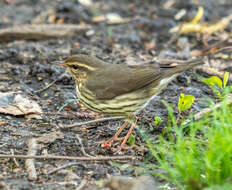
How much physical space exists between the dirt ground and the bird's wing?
1.81ft

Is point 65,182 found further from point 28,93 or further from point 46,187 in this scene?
point 28,93

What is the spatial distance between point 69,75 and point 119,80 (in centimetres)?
173

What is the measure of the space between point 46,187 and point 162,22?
6.43 meters

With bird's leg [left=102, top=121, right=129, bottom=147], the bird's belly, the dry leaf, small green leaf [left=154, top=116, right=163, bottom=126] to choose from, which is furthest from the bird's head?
small green leaf [left=154, top=116, right=163, bottom=126]

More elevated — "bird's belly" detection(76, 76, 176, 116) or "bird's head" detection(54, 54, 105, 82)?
"bird's head" detection(54, 54, 105, 82)

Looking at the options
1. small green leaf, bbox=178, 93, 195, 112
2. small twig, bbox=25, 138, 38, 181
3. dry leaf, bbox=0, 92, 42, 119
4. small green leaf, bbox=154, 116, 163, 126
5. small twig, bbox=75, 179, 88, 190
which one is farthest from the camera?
dry leaf, bbox=0, 92, 42, 119

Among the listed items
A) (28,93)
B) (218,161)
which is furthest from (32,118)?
(218,161)

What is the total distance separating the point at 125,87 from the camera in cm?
546

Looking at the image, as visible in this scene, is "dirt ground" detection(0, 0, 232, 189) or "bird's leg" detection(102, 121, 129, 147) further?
"bird's leg" detection(102, 121, 129, 147)

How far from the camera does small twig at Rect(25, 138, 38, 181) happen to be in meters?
4.21

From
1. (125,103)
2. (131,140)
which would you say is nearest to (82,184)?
(131,140)

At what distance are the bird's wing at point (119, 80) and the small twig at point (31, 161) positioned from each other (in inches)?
44.5

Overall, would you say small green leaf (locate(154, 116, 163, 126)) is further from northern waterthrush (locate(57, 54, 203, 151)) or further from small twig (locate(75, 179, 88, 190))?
small twig (locate(75, 179, 88, 190))

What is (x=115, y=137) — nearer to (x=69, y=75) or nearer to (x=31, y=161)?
(x=31, y=161)
